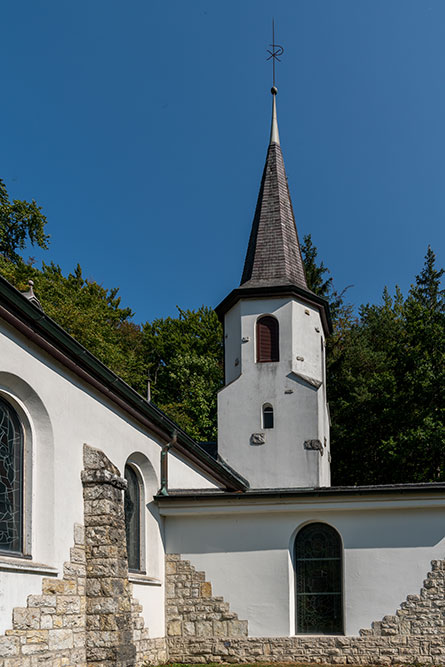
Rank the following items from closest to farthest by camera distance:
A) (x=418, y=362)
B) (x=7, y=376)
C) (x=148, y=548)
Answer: (x=7, y=376) → (x=148, y=548) → (x=418, y=362)

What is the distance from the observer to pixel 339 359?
35469 mm

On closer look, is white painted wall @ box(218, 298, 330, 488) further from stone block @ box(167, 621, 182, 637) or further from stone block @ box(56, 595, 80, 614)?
A: stone block @ box(56, 595, 80, 614)

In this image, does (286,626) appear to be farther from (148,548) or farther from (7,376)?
(7,376)

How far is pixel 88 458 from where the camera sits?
11789mm

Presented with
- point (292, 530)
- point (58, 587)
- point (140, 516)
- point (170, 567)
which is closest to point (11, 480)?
point (58, 587)

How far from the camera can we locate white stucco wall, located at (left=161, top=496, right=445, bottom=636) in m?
14.7

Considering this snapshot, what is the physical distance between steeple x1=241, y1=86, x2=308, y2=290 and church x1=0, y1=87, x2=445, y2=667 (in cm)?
10

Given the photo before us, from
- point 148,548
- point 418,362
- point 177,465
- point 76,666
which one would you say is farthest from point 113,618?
point 418,362

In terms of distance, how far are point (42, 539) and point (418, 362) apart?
76.0ft

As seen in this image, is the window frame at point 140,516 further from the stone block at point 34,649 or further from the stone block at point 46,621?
the stone block at point 34,649

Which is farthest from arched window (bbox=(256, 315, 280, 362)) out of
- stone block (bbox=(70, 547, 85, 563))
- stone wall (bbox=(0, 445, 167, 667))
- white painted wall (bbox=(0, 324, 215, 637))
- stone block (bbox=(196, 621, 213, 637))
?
stone block (bbox=(70, 547, 85, 563))

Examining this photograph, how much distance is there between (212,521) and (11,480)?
21.7ft

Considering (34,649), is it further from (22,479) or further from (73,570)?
(22,479)

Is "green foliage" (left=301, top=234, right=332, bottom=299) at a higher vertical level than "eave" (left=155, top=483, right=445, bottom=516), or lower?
higher
